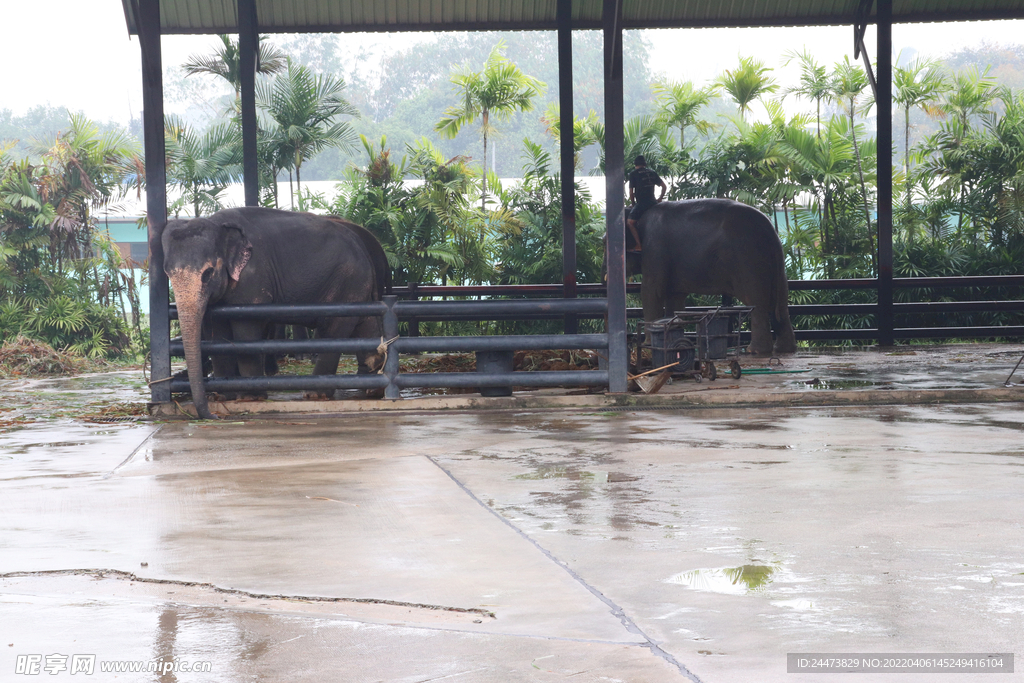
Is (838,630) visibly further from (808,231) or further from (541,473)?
(808,231)

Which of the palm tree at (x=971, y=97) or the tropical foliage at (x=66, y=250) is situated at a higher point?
the palm tree at (x=971, y=97)

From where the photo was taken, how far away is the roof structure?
13.0 metres

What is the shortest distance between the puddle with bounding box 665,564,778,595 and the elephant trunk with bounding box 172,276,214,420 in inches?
225

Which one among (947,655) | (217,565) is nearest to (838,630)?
(947,655)

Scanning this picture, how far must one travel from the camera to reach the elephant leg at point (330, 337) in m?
9.65

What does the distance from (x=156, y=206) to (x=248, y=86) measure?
4.01 m

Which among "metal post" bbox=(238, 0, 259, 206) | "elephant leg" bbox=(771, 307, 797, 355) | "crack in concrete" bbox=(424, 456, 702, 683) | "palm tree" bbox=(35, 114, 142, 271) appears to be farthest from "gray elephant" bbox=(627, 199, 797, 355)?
"palm tree" bbox=(35, 114, 142, 271)

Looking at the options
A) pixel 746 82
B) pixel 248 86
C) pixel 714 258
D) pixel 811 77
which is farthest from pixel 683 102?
pixel 248 86

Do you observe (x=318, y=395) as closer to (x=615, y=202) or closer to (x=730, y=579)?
(x=615, y=202)

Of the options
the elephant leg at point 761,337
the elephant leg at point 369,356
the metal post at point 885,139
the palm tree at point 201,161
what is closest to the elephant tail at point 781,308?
the elephant leg at point 761,337

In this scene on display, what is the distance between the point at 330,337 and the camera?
9664mm

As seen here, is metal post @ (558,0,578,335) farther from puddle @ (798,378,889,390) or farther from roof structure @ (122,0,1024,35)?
puddle @ (798,378,889,390)

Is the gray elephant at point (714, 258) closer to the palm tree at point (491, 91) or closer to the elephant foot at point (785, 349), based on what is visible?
the elephant foot at point (785, 349)

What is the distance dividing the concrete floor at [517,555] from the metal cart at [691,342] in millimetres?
2740
